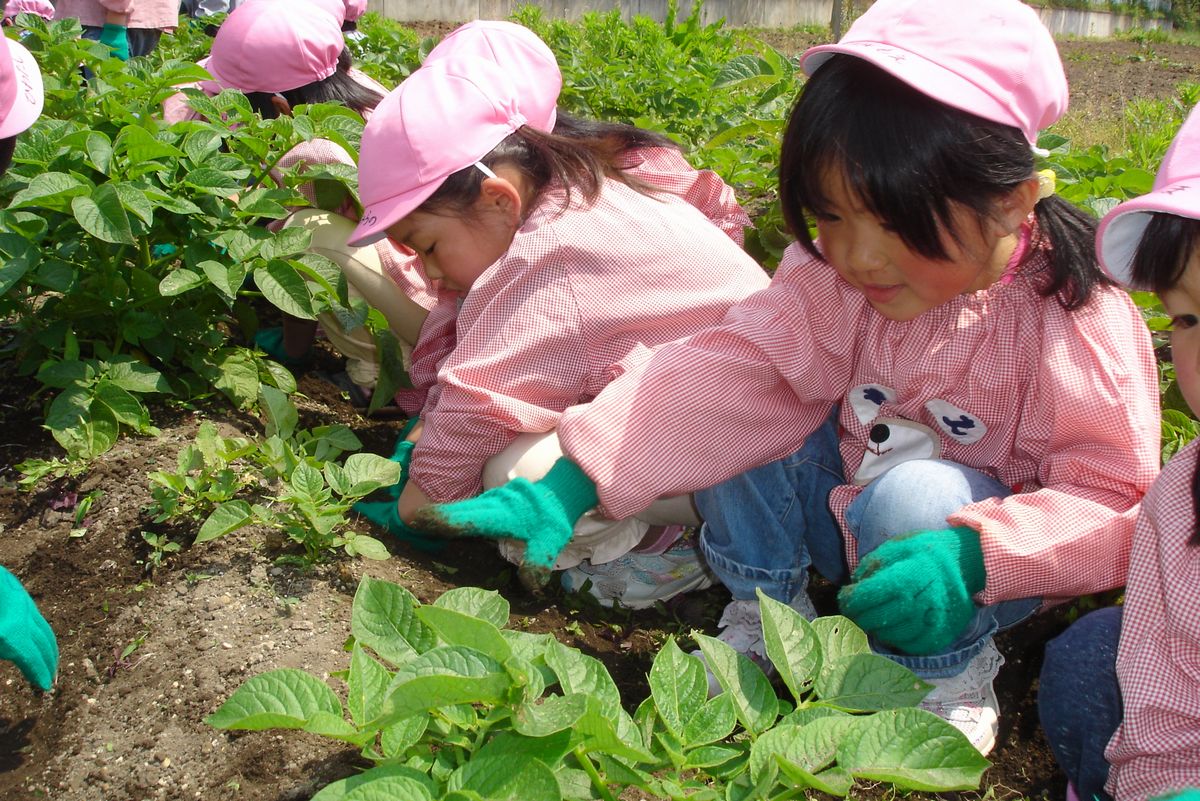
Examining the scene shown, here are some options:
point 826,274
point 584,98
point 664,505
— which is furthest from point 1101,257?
point 584,98

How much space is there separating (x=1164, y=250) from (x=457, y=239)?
1.21 metres

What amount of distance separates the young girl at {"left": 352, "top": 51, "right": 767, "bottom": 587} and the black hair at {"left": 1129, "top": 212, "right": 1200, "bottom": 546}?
2.90 ft

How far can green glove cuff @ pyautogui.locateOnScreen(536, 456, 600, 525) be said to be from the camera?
1649 millimetres

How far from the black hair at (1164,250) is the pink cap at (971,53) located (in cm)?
28

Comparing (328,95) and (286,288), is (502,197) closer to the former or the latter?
(286,288)

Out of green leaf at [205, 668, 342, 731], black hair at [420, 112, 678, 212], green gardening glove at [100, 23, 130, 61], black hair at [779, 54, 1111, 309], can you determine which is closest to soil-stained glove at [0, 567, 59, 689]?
green leaf at [205, 668, 342, 731]

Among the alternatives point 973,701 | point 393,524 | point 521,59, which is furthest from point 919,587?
point 521,59

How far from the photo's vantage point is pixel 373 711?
113cm

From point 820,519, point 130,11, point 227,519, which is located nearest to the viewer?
point 227,519

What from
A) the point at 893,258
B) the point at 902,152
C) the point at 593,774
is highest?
the point at 902,152

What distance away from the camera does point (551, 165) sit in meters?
2.06

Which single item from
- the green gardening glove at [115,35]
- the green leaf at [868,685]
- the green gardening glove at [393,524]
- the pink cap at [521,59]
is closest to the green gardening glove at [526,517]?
the green gardening glove at [393,524]

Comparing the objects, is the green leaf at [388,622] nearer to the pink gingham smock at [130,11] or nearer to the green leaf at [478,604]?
the green leaf at [478,604]

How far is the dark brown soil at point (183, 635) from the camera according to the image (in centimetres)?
142
